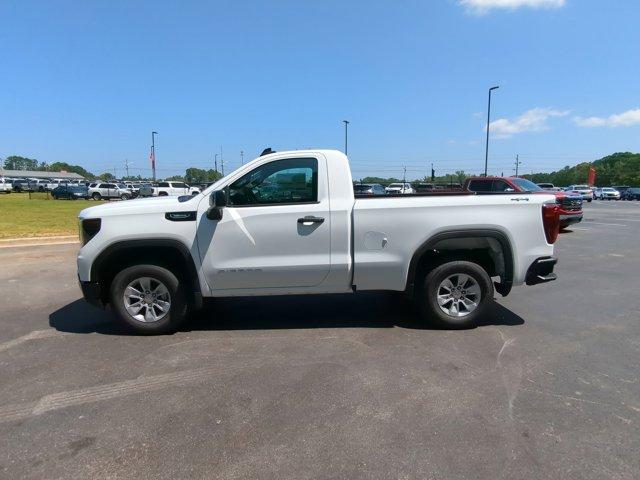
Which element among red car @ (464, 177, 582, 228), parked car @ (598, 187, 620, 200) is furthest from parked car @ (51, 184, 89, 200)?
Result: parked car @ (598, 187, 620, 200)

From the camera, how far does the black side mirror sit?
4695 mm

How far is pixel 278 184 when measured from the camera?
4969 mm

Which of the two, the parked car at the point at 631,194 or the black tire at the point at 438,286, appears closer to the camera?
the black tire at the point at 438,286

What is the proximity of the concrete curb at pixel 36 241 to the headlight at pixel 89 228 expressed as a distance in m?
8.43

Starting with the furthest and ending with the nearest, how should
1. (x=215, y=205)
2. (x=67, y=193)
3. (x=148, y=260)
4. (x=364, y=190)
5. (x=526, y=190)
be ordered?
(x=67, y=193)
(x=364, y=190)
(x=526, y=190)
(x=148, y=260)
(x=215, y=205)

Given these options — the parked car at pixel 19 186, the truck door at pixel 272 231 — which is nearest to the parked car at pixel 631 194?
the truck door at pixel 272 231

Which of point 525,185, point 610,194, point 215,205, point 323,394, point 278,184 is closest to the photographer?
point 323,394

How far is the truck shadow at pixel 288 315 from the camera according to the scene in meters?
5.37

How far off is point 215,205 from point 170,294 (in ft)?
3.66

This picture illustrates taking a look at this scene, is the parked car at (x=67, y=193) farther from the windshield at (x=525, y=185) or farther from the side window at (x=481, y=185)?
the windshield at (x=525, y=185)

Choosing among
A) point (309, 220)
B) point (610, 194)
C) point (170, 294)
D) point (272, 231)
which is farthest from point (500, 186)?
point (610, 194)

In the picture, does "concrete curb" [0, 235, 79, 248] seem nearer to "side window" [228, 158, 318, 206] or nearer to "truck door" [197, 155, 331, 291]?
"truck door" [197, 155, 331, 291]

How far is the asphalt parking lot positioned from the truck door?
2.24ft

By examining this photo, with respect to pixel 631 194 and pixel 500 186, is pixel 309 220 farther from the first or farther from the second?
pixel 631 194
